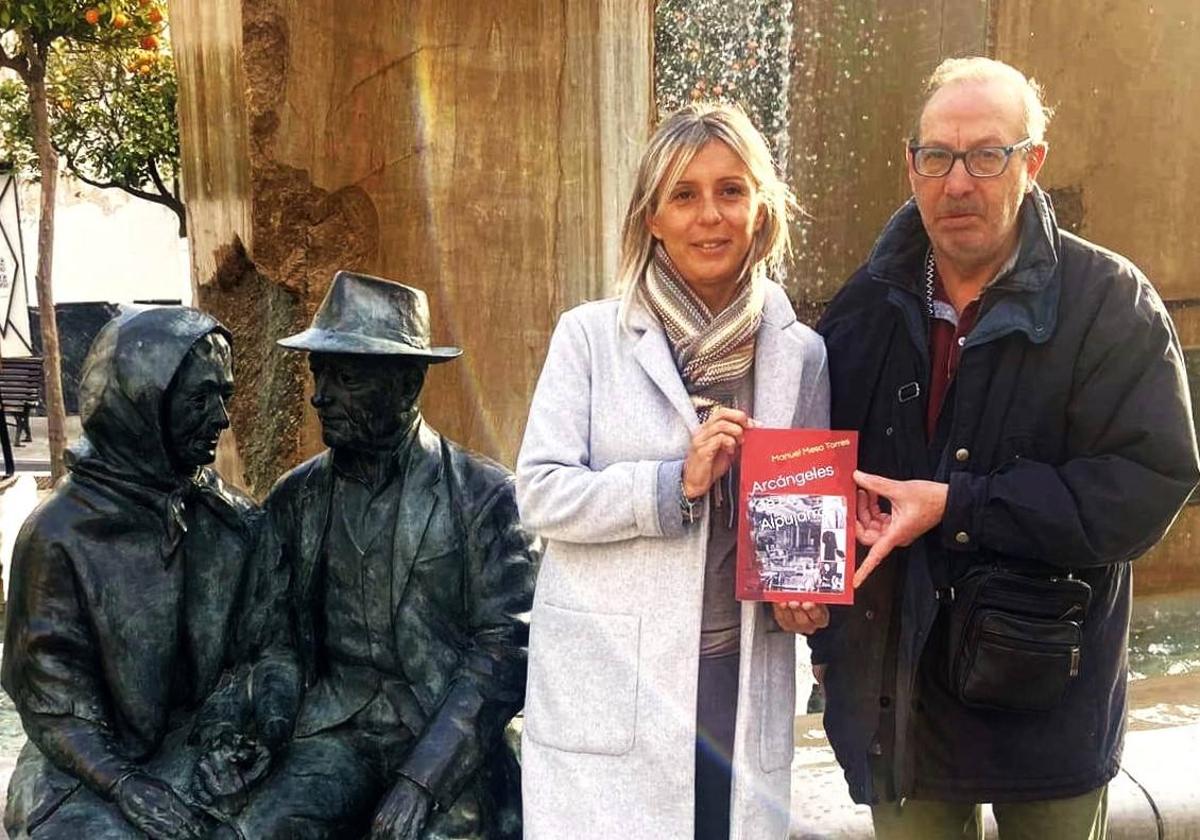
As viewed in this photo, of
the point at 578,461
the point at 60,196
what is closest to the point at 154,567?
the point at 578,461

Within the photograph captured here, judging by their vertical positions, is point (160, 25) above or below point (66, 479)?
above

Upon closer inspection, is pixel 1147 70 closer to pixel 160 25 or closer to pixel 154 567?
pixel 154 567

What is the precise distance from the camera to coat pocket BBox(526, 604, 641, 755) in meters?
2.27

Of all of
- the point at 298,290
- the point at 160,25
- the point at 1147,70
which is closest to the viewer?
the point at 298,290

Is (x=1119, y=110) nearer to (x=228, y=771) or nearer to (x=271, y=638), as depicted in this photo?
(x=271, y=638)

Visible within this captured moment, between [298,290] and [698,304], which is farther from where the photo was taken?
[298,290]

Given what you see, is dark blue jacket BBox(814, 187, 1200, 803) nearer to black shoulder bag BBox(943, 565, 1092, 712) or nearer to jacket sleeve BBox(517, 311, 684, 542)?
black shoulder bag BBox(943, 565, 1092, 712)

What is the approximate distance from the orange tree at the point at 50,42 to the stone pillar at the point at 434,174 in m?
3.55

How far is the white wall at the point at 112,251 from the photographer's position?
18406 millimetres

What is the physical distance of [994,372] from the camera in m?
2.31

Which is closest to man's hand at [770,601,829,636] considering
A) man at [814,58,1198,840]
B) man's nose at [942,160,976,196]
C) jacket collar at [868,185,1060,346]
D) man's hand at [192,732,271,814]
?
man at [814,58,1198,840]

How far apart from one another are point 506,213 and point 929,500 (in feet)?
6.47

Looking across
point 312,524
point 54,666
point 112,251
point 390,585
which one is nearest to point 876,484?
point 390,585

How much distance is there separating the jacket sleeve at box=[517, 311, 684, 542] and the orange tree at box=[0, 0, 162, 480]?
209 inches
